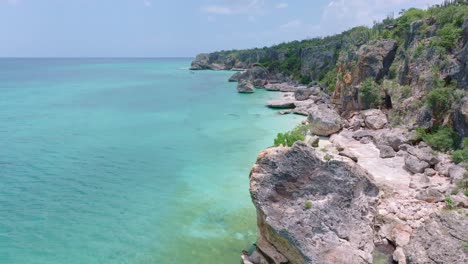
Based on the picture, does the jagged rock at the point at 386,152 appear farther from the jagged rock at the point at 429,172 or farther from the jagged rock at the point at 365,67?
the jagged rock at the point at 365,67

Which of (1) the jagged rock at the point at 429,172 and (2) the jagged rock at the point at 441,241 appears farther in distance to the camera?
(1) the jagged rock at the point at 429,172

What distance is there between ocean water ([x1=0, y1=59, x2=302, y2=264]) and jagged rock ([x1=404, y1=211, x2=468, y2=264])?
7.26 metres

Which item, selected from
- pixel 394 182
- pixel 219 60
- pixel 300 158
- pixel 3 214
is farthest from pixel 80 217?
pixel 219 60

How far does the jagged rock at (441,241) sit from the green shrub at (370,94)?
80.6ft

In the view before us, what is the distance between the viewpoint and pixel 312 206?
13555 millimetres

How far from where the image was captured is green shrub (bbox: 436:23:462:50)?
2836 cm

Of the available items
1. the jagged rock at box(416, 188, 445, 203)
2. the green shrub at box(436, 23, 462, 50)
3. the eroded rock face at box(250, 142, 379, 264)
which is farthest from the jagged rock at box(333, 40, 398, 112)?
the eroded rock face at box(250, 142, 379, 264)

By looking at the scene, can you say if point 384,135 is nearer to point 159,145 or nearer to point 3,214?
point 159,145

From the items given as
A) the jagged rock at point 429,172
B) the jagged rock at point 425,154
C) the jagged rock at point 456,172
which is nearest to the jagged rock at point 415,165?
the jagged rock at point 429,172

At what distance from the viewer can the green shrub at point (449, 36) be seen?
93.0ft

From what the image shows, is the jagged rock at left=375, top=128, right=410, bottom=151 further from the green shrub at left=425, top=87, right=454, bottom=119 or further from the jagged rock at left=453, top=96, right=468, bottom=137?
the jagged rock at left=453, top=96, right=468, bottom=137

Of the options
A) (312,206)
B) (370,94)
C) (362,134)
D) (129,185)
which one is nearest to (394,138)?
(362,134)

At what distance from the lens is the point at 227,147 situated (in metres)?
32.8

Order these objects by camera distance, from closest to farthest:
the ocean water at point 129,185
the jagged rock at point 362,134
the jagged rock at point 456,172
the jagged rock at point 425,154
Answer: the ocean water at point 129,185
the jagged rock at point 456,172
the jagged rock at point 425,154
the jagged rock at point 362,134
